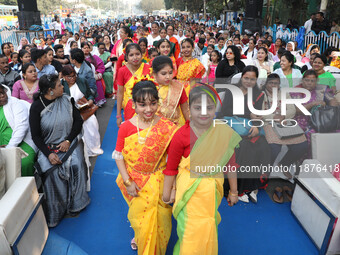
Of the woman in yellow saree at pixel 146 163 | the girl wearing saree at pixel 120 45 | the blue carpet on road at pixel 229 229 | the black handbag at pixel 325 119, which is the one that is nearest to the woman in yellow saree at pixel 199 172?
the woman in yellow saree at pixel 146 163

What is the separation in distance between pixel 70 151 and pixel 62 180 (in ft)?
0.92

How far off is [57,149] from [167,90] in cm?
120

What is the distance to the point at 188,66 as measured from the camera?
4.07 metres

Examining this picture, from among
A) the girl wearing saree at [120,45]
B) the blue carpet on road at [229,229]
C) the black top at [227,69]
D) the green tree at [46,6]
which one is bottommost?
the blue carpet on road at [229,229]

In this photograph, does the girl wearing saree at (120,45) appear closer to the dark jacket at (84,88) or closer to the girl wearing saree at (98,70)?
the girl wearing saree at (98,70)

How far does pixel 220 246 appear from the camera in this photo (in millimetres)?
2490

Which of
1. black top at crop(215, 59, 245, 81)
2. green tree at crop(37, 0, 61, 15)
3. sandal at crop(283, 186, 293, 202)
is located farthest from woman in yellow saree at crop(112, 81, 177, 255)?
green tree at crop(37, 0, 61, 15)

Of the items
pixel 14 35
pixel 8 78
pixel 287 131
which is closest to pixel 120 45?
pixel 8 78

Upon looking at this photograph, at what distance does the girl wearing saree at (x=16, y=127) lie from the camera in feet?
9.11

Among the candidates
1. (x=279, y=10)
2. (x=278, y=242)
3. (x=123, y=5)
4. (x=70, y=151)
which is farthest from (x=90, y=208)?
(x=123, y=5)

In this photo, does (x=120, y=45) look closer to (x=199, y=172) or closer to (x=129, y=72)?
(x=129, y=72)

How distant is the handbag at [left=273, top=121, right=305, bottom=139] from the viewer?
118 inches

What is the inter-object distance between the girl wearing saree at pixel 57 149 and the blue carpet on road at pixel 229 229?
0.67ft

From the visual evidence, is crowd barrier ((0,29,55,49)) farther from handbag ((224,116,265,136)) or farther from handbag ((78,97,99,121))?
handbag ((224,116,265,136))
